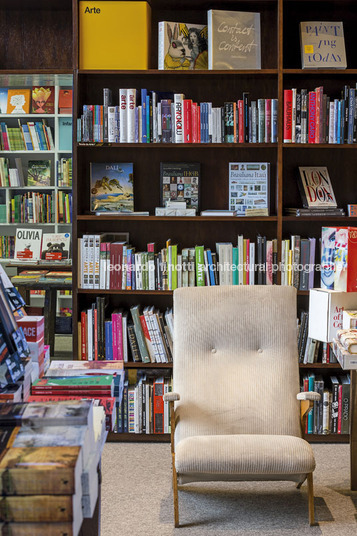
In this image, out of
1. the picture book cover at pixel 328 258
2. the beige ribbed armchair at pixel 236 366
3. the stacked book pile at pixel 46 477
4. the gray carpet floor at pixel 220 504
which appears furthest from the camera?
the picture book cover at pixel 328 258

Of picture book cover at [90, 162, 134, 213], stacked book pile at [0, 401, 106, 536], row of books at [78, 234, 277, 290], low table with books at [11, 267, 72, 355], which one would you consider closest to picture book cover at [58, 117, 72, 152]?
picture book cover at [90, 162, 134, 213]

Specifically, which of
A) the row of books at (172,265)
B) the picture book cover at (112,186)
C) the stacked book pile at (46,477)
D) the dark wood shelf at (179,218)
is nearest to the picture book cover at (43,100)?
the picture book cover at (112,186)

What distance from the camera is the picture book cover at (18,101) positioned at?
13.4ft

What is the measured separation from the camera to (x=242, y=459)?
278cm

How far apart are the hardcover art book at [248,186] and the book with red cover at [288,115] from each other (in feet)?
0.92

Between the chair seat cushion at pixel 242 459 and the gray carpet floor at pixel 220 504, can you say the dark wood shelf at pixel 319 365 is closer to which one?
the gray carpet floor at pixel 220 504

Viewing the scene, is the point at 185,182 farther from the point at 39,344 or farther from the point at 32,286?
the point at 39,344

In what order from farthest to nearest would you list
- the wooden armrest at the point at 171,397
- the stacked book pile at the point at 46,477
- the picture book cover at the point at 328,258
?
the picture book cover at the point at 328,258, the wooden armrest at the point at 171,397, the stacked book pile at the point at 46,477

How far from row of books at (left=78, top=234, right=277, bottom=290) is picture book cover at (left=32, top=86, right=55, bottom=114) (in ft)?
2.62

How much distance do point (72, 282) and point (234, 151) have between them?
3.91ft

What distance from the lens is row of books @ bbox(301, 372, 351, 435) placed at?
12.9ft

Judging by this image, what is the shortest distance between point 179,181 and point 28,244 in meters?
0.95

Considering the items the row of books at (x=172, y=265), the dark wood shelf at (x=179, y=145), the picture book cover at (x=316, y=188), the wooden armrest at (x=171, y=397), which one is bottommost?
the wooden armrest at (x=171, y=397)

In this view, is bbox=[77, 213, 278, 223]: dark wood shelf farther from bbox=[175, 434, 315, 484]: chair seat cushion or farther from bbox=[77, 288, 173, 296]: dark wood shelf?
bbox=[175, 434, 315, 484]: chair seat cushion
